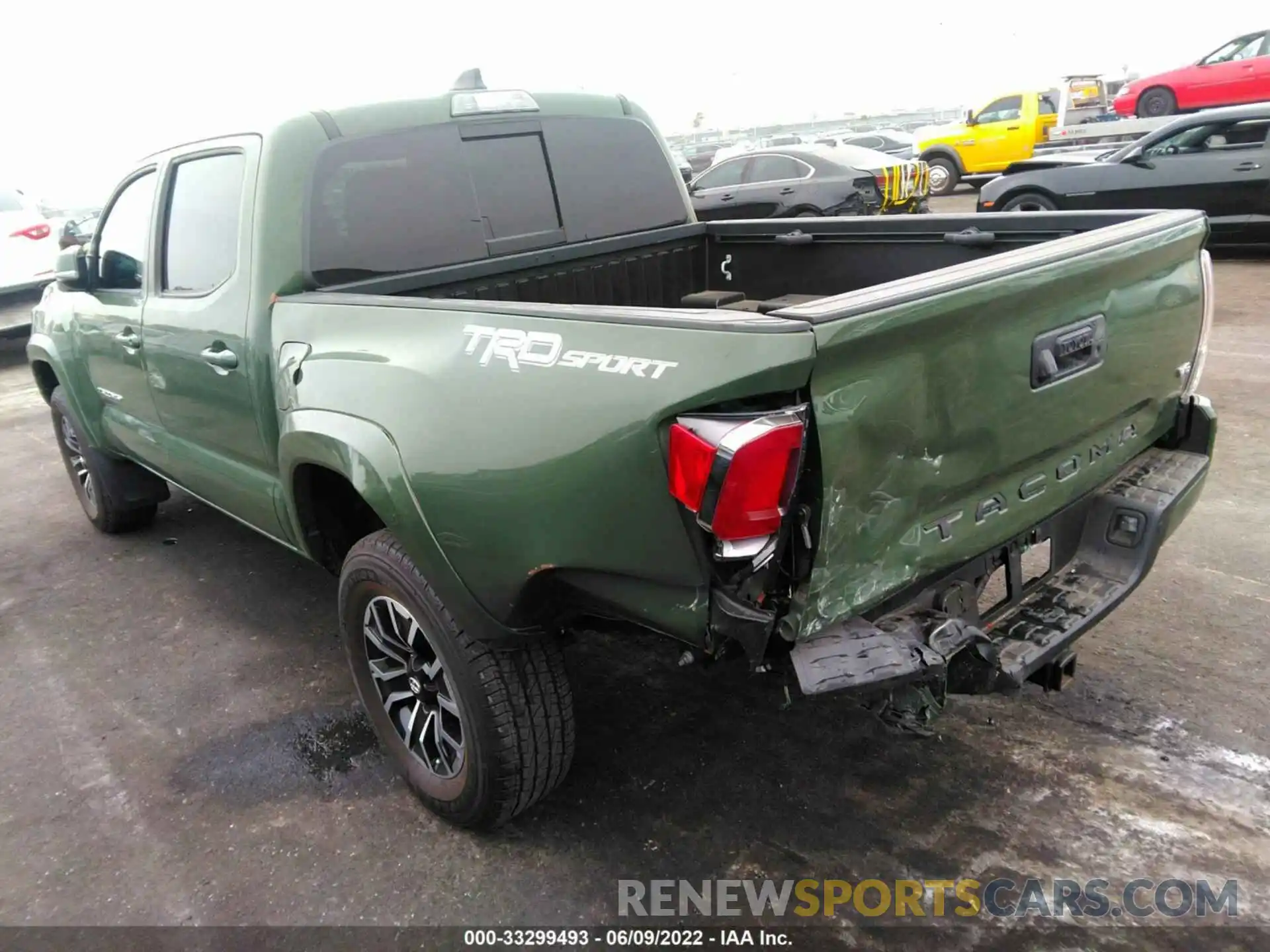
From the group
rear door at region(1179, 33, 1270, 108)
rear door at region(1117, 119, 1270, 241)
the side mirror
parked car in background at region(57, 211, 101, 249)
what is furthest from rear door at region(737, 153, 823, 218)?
rear door at region(1179, 33, 1270, 108)

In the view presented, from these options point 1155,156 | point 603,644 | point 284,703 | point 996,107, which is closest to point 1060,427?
point 603,644

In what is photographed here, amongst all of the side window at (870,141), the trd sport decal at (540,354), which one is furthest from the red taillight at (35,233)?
the side window at (870,141)

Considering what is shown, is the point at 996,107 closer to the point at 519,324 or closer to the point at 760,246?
the point at 760,246

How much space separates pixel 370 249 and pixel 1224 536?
3795 mm

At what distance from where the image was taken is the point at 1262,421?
5.53 m

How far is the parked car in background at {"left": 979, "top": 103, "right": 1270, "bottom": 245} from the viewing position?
31.8ft

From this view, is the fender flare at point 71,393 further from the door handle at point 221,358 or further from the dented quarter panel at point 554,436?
the dented quarter panel at point 554,436

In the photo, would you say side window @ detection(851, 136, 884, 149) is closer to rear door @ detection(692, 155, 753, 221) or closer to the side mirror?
rear door @ detection(692, 155, 753, 221)

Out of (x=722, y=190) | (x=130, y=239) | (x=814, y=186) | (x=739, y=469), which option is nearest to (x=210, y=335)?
(x=130, y=239)

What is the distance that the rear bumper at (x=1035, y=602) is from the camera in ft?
6.39

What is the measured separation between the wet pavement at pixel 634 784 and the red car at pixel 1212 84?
54.6 feet

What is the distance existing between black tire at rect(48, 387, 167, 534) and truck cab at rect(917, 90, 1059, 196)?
1682 centimetres

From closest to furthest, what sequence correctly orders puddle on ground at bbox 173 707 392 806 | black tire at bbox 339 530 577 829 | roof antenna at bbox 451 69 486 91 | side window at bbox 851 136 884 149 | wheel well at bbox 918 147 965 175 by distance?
Answer: black tire at bbox 339 530 577 829, puddle on ground at bbox 173 707 392 806, roof antenna at bbox 451 69 486 91, wheel well at bbox 918 147 965 175, side window at bbox 851 136 884 149

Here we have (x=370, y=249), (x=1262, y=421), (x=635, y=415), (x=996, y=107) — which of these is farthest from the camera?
(x=996, y=107)
